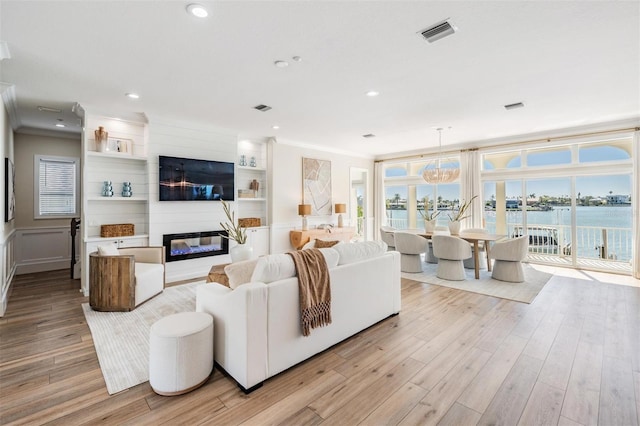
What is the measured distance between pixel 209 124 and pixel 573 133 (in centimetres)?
693

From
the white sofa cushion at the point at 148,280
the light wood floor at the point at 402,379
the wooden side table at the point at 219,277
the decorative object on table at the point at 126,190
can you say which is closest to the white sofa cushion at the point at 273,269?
the light wood floor at the point at 402,379

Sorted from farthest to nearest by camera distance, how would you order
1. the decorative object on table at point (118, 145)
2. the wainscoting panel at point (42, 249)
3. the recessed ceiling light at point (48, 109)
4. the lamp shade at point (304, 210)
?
the lamp shade at point (304, 210) → the wainscoting panel at point (42, 249) → the decorative object on table at point (118, 145) → the recessed ceiling light at point (48, 109)

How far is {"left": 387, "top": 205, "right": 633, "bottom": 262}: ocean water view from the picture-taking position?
5.68m

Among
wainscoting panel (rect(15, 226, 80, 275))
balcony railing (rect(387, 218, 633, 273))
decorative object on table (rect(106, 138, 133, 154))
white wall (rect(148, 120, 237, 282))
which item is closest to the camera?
decorative object on table (rect(106, 138, 133, 154))

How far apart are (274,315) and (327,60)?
2470 millimetres

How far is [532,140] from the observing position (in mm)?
6109

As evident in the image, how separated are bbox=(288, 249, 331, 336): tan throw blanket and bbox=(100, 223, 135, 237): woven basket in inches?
141

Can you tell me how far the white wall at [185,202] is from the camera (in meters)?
4.94

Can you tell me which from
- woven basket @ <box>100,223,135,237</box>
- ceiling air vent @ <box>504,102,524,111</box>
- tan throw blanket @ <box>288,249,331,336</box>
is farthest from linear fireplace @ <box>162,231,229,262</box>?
ceiling air vent @ <box>504,102,524,111</box>

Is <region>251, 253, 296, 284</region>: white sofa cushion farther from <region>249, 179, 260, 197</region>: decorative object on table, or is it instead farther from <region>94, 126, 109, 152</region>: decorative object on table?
<region>249, 179, 260, 197</region>: decorative object on table

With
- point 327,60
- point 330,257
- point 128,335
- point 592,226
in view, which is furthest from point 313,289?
point 592,226

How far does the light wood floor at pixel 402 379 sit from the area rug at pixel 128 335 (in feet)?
0.29

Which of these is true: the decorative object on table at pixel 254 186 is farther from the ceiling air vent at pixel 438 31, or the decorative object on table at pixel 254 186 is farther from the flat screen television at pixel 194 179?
the ceiling air vent at pixel 438 31

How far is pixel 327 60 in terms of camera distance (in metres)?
2.97
